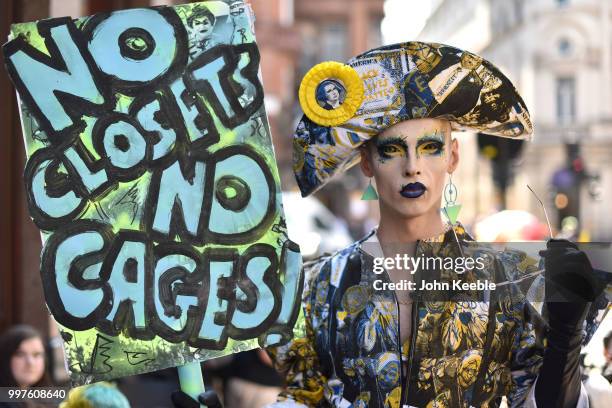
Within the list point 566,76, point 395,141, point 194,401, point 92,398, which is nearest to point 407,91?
point 395,141

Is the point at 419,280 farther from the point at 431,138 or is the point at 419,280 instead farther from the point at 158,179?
the point at 158,179

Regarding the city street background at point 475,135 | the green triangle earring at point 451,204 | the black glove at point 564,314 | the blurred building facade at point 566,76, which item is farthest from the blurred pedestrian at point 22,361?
the blurred building facade at point 566,76

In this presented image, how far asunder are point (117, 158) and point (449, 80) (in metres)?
0.97

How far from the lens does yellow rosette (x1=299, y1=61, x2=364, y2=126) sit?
317 centimetres

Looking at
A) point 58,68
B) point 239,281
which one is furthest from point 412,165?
point 58,68

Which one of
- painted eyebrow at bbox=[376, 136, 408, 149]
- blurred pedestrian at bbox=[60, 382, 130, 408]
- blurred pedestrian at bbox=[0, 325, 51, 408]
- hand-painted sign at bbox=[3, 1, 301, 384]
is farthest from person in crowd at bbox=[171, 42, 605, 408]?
blurred pedestrian at bbox=[0, 325, 51, 408]

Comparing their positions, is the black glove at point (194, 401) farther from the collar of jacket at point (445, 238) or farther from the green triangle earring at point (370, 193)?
the green triangle earring at point (370, 193)

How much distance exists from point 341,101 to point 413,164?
28 cm

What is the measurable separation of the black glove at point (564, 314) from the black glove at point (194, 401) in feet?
2.96

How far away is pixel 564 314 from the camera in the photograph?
117 inches

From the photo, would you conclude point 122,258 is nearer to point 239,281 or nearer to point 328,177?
point 239,281

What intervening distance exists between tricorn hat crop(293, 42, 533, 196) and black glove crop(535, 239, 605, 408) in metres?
0.48

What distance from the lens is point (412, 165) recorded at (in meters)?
3.22

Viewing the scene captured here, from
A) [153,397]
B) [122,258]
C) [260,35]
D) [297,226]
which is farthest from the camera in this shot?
[260,35]
